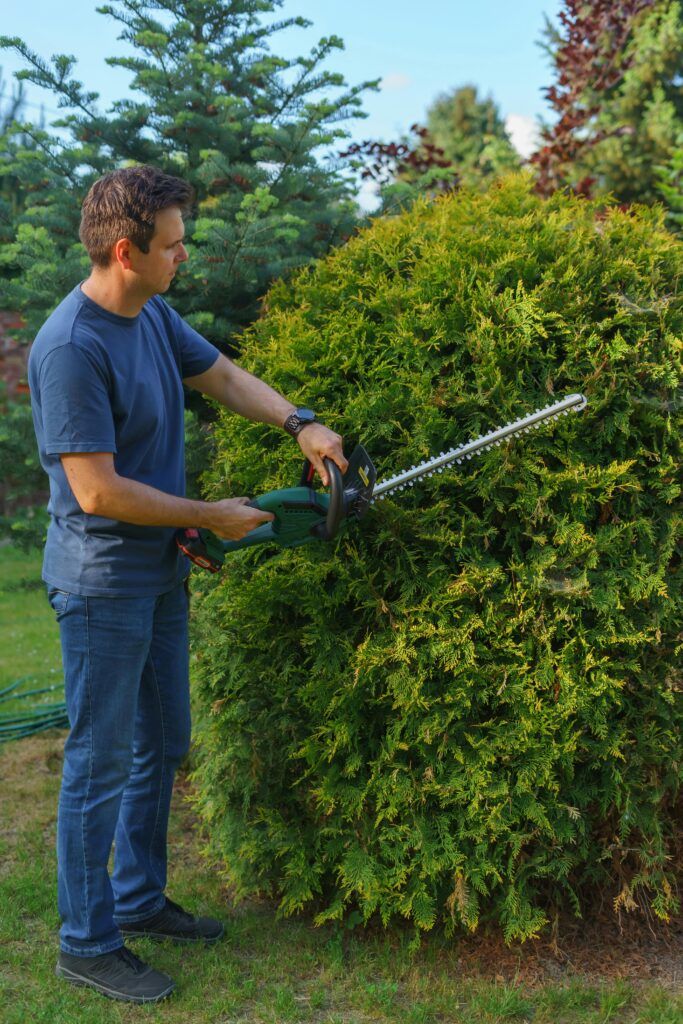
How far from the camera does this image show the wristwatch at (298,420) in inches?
114

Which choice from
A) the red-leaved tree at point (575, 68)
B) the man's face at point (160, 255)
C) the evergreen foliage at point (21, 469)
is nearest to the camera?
the man's face at point (160, 255)

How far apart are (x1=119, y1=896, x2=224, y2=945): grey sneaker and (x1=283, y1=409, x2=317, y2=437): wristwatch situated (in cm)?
170

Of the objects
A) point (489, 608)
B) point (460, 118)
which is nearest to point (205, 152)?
point (489, 608)

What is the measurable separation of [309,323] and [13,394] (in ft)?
31.0

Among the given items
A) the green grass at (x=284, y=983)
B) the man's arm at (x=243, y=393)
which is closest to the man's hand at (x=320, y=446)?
the man's arm at (x=243, y=393)

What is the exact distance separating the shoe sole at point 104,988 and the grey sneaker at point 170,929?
29 cm

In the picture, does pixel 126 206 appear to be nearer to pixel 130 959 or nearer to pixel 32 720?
pixel 130 959

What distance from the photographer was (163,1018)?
2818 millimetres

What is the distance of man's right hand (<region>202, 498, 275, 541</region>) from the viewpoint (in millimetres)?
2684

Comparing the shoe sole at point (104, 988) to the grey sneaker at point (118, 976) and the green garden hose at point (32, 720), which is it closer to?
the grey sneaker at point (118, 976)

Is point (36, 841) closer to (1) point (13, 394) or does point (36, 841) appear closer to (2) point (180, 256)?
(2) point (180, 256)

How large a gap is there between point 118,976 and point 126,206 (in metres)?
2.27

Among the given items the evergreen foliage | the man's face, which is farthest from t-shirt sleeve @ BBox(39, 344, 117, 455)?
the evergreen foliage

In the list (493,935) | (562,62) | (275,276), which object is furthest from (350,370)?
(562,62)
